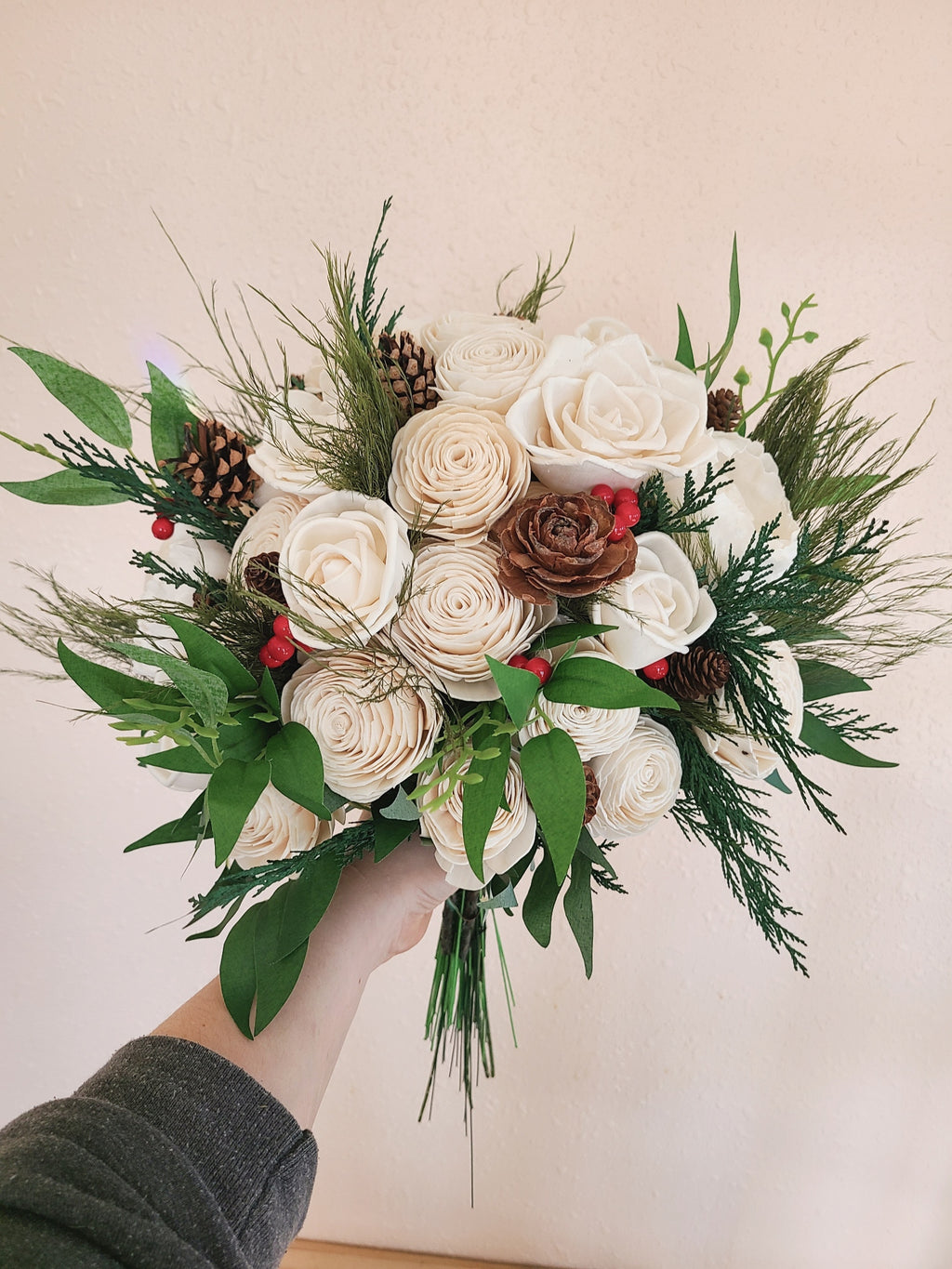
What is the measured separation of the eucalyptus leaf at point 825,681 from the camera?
64 cm

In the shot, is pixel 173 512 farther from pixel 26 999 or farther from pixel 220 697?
pixel 26 999

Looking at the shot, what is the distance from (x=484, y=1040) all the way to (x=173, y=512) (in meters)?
0.77

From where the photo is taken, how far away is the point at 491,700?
0.52 meters

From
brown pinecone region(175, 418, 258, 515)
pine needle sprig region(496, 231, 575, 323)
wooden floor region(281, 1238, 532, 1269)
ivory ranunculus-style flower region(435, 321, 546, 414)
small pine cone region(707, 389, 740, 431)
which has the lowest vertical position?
wooden floor region(281, 1238, 532, 1269)

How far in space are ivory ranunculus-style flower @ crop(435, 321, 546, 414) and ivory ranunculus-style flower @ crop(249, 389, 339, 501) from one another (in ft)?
0.28

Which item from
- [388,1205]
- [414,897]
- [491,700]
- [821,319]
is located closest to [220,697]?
[491,700]

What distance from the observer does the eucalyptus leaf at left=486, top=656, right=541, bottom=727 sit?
0.43 m

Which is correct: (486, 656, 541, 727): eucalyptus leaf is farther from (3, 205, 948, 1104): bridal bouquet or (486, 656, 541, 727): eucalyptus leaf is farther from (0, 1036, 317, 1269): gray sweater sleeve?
(0, 1036, 317, 1269): gray sweater sleeve

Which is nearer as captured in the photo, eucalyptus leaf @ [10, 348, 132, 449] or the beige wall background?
eucalyptus leaf @ [10, 348, 132, 449]

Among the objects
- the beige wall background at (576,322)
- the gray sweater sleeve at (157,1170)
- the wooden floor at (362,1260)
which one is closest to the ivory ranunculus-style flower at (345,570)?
the gray sweater sleeve at (157,1170)

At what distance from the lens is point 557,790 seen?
1.52 ft

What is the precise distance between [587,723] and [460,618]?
0.11 meters

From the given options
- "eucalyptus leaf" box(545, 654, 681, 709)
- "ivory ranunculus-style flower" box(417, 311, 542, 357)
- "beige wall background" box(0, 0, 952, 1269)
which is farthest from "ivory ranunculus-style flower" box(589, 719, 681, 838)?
"beige wall background" box(0, 0, 952, 1269)

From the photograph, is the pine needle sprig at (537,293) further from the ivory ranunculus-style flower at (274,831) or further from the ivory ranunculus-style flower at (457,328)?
the ivory ranunculus-style flower at (274,831)
